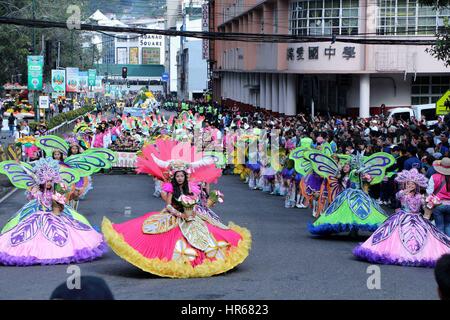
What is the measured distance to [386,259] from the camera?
573 inches

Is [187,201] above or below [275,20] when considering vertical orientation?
below

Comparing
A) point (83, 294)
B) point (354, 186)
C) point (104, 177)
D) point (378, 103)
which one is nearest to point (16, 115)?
point (378, 103)

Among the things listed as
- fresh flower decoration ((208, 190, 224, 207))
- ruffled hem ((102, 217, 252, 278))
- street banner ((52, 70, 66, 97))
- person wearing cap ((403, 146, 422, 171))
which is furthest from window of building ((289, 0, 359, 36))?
ruffled hem ((102, 217, 252, 278))

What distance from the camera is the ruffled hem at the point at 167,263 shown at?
506 inches

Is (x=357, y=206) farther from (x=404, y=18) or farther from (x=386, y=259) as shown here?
(x=404, y=18)

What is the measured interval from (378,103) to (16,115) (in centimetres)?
2625

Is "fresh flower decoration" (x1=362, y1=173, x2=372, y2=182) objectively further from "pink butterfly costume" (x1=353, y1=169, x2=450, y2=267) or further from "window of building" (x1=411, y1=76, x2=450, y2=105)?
"window of building" (x1=411, y1=76, x2=450, y2=105)

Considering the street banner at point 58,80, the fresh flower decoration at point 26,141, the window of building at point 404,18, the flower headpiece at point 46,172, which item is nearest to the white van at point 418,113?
the window of building at point 404,18

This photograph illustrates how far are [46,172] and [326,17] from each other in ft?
104

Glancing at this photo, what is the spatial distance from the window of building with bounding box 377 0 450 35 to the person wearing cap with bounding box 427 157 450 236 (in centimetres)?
2815

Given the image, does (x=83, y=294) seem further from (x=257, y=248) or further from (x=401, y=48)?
(x=401, y=48)

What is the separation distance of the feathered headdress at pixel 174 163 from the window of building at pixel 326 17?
1195 inches

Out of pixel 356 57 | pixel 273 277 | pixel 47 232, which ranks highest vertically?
pixel 356 57

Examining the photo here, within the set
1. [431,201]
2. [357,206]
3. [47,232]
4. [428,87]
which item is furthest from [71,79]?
[431,201]
